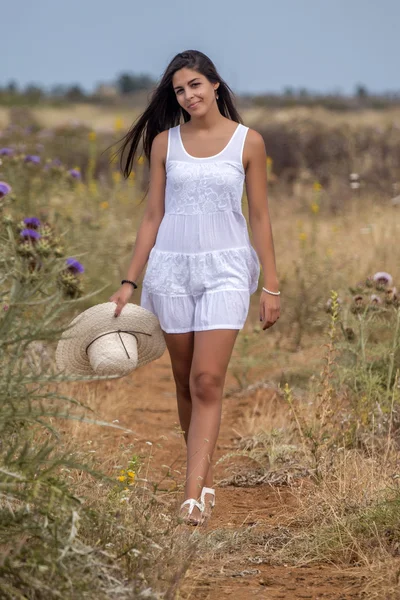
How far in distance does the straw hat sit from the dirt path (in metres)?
0.34

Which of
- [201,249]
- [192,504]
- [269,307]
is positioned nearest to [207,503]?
[192,504]

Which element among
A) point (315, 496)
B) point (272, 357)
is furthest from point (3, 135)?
point (315, 496)

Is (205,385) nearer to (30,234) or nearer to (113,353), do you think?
(113,353)

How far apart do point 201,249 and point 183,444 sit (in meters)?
1.82

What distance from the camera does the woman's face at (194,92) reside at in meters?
4.20

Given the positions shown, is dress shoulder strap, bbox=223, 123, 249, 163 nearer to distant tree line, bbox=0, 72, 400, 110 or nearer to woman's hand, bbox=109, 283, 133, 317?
woman's hand, bbox=109, 283, 133, 317

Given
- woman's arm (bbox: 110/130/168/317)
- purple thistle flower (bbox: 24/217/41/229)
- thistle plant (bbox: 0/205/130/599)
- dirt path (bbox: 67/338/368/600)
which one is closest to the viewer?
thistle plant (bbox: 0/205/130/599)

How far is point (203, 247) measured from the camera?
4.10 m

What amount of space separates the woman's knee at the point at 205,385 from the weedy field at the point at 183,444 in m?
0.28

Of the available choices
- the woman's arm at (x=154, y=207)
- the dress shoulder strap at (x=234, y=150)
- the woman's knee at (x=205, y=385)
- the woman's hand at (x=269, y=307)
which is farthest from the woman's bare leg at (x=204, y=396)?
the dress shoulder strap at (x=234, y=150)

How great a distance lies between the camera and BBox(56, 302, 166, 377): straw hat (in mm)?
4016

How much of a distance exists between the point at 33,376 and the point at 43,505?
0.40 meters

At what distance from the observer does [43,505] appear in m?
2.95

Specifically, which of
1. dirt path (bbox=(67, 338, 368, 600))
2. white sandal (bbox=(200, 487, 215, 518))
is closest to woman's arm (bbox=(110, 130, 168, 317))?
dirt path (bbox=(67, 338, 368, 600))
